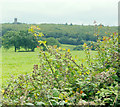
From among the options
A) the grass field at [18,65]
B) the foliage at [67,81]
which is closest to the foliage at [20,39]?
the grass field at [18,65]

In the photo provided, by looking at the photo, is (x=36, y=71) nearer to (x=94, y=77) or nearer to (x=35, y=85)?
(x=35, y=85)

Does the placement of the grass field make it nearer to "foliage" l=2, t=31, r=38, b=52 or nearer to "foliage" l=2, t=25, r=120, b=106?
"foliage" l=2, t=25, r=120, b=106

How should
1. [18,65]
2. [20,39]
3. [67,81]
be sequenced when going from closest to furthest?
[67,81], [18,65], [20,39]

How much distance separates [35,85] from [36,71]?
24 centimetres

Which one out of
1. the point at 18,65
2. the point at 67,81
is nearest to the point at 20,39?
the point at 18,65

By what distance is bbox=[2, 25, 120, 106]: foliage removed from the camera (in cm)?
145

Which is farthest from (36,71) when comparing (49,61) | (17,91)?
(17,91)

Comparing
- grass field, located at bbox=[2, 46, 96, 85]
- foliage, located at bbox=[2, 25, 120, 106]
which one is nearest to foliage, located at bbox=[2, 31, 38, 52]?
grass field, located at bbox=[2, 46, 96, 85]

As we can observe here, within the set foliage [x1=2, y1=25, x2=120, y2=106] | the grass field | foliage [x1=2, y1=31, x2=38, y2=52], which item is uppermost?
foliage [x1=2, y1=31, x2=38, y2=52]

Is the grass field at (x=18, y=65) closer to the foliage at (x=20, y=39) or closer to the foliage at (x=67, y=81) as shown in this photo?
the foliage at (x=67, y=81)

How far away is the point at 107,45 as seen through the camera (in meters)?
2.09

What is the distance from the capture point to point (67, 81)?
173cm

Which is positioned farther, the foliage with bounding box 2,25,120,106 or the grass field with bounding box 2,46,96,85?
the grass field with bounding box 2,46,96,85

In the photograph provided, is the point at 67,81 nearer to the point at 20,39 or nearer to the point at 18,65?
the point at 18,65
